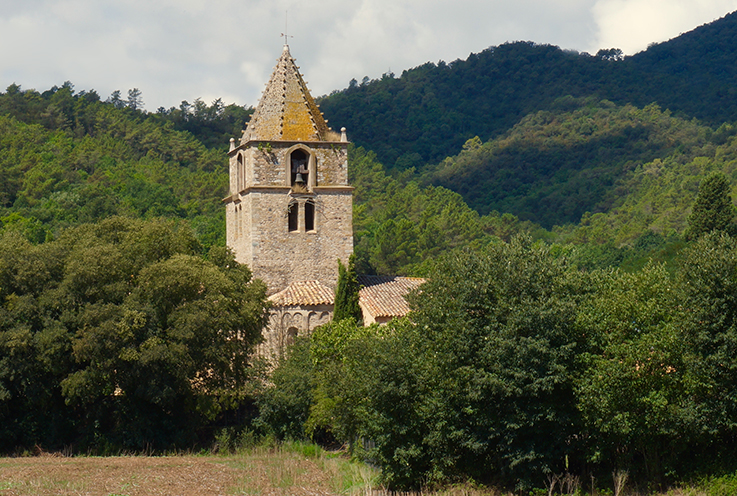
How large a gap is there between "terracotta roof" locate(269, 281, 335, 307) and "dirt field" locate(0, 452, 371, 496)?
6078mm

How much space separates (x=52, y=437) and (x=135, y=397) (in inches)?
123

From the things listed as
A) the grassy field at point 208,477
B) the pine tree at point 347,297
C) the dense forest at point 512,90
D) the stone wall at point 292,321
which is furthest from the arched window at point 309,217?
the dense forest at point 512,90

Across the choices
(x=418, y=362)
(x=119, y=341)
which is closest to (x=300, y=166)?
(x=119, y=341)

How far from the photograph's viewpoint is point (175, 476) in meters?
25.2

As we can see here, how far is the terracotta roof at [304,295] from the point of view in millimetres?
33281

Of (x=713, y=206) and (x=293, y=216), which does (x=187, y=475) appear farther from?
(x=713, y=206)

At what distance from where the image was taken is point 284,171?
35719mm

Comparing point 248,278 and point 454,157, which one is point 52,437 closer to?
point 248,278

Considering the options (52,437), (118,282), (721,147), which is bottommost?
(52,437)

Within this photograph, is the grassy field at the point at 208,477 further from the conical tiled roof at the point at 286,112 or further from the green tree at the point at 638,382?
the conical tiled roof at the point at 286,112

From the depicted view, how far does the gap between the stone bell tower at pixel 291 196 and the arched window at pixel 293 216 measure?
0.08 ft

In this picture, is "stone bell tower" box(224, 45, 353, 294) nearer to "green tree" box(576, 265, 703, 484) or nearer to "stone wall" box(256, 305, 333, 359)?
"stone wall" box(256, 305, 333, 359)

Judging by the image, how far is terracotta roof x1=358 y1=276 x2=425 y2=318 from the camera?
3331cm

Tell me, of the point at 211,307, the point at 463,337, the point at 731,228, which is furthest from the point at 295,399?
the point at 731,228
